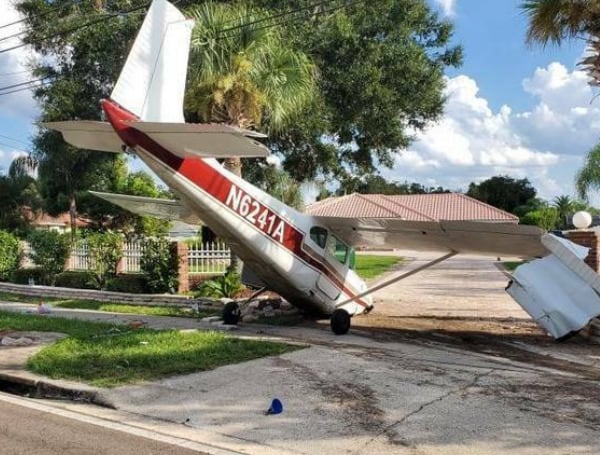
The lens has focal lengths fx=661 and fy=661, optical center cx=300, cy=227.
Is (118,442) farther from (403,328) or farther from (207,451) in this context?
(403,328)

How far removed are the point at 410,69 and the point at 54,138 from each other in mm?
13693

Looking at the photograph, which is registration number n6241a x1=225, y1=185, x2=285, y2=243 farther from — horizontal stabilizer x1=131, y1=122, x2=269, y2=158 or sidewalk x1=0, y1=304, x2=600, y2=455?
sidewalk x1=0, y1=304, x2=600, y2=455

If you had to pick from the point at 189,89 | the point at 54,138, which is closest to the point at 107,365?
the point at 189,89

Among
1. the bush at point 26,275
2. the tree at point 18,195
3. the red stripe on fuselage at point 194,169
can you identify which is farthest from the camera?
the tree at point 18,195

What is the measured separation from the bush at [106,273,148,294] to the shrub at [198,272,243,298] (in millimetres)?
1777

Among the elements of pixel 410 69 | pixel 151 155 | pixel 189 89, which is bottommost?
pixel 151 155

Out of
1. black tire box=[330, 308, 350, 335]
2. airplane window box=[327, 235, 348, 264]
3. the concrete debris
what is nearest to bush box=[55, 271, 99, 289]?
the concrete debris

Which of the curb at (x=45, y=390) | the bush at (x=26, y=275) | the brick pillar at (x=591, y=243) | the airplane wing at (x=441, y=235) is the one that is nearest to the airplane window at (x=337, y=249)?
the airplane wing at (x=441, y=235)

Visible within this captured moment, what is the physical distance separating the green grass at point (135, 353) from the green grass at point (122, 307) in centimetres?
289

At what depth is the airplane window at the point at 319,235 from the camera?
13047 mm

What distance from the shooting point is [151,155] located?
10.0 meters

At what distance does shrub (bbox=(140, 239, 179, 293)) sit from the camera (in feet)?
56.7

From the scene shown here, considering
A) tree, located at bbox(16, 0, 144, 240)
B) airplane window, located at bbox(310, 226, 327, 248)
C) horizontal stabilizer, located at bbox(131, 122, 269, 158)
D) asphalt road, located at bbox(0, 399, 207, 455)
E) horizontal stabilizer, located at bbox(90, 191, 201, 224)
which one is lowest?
asphalt road, located at bbox(0, 399, 207, 455)

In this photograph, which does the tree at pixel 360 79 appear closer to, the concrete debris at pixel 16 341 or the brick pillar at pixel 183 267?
the brick pillar at pixel 183 267
